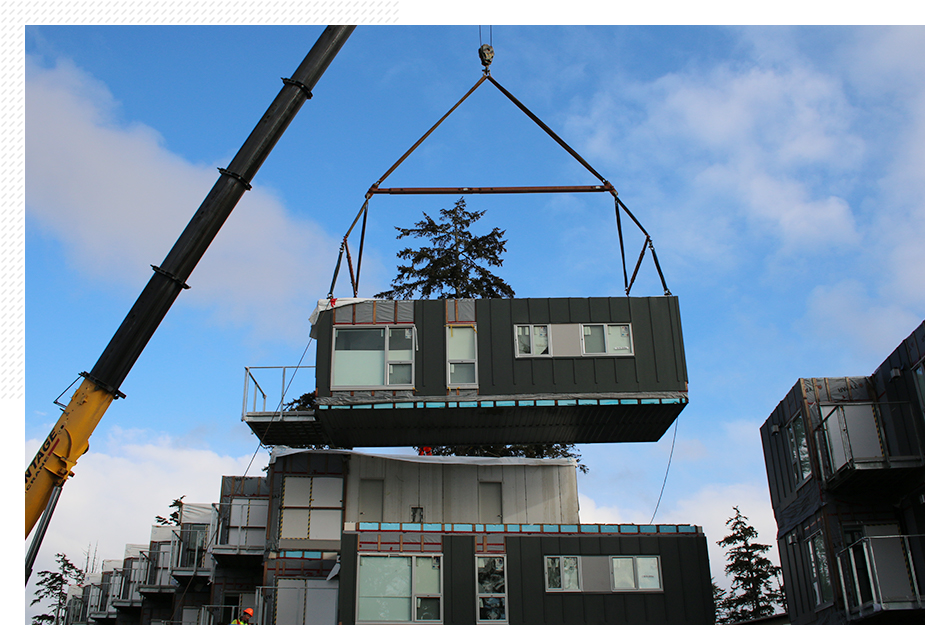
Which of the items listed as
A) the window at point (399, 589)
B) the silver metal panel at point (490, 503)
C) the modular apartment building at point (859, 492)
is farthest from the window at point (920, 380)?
the silver metal panel at point (490, 503)

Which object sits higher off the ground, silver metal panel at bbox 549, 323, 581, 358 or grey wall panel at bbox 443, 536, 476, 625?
silver metal panel at bbox 549, 323, 581, 358

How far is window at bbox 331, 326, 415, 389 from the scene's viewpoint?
2341cm

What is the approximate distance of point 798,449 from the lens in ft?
73.5

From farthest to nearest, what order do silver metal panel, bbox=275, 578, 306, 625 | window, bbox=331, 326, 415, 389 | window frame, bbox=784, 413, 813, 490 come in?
silver metal panel, bbox=275, 578, 306, 625 < window, bbox=331, 326, 415, 389 < window frame, bbox=784, 413, 813, 490

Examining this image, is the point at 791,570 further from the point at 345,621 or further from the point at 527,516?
the point at 345,621

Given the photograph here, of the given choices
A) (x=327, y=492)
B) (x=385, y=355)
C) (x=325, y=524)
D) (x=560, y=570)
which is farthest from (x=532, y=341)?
(x=325, y=524)

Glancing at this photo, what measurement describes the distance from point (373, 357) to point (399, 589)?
6086 mm

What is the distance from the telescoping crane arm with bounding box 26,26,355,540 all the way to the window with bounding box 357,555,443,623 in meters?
9.01

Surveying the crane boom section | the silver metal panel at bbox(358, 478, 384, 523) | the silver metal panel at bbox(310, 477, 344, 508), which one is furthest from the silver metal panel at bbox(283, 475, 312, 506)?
the crane boom section

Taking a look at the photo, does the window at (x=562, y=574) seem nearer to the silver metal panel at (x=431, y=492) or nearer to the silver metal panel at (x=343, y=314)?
the silver metal panel at (x=431, y=492)

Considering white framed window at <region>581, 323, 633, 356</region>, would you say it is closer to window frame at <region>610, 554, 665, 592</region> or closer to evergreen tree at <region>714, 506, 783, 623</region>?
window frame at <region>610, 554, 665, 592</region>

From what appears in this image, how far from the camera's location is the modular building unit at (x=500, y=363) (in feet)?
76.2

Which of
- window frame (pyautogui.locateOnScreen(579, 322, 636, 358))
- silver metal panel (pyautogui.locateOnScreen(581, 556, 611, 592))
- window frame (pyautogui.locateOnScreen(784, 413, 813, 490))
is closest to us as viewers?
window frame (pyautogui.locateOnScreen(784, 413, 813, 490))

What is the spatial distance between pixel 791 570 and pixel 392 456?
38.5ft
